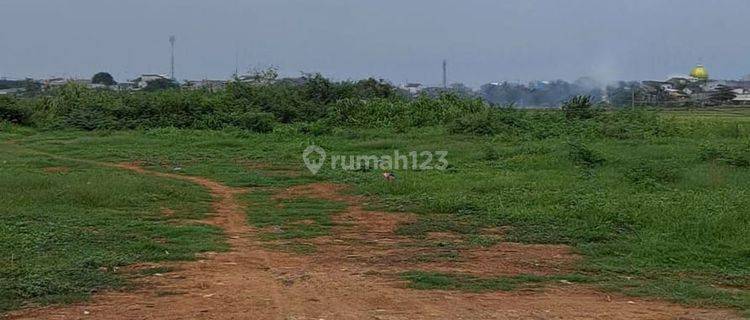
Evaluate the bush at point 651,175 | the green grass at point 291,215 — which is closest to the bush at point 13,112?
the green grass at point 291,215

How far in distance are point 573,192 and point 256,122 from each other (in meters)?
17.2

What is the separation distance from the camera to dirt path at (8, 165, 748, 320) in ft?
18.0

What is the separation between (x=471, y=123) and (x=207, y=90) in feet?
47.2

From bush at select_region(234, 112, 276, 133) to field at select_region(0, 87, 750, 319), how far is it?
9.16 meters

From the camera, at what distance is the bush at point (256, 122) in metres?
27.1

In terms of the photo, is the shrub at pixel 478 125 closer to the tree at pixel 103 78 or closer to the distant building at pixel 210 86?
the distant building at pixel 210 86

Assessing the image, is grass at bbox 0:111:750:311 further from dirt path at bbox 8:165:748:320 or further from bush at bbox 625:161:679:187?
dirt path at bbox 8:165:748:320

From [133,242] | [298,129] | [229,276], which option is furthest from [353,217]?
[298,129]

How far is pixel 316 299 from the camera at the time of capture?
589cm

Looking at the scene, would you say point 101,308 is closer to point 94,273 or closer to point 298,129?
point 94,273

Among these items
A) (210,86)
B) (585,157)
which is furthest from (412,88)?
(585,157)

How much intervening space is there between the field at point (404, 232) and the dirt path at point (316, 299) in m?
0.03

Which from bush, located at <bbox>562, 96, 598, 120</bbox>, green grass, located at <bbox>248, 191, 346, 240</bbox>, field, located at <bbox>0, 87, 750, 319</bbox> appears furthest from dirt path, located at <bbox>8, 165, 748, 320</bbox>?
bush, located at <bbox>562, 96, 598, 120</bbox>

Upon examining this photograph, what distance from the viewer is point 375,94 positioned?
33656mm
